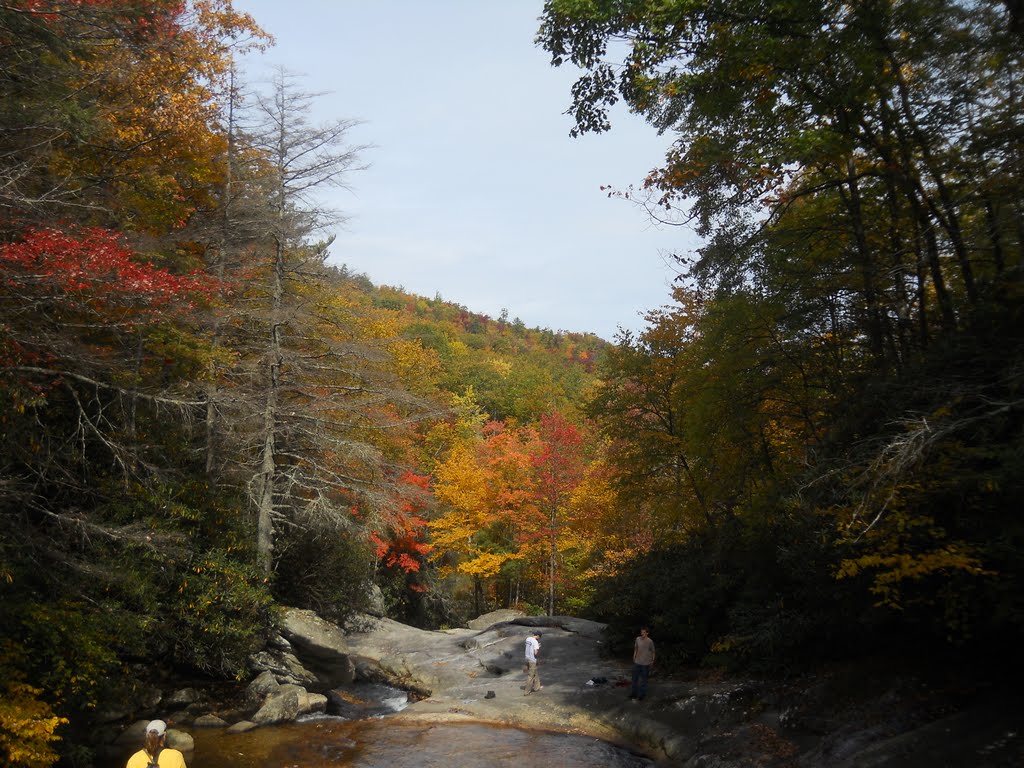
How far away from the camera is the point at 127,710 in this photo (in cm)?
1162

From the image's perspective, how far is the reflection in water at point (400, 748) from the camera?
1099cm

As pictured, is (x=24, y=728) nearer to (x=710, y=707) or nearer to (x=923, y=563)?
(x=710, y=707)

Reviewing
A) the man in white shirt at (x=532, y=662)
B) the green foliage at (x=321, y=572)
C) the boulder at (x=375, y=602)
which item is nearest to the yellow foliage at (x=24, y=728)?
the man in white shirt at (x=532, y=662)

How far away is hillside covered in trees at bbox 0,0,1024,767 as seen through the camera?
7.39 metres

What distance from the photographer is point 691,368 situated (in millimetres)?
19609

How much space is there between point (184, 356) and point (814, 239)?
12945 mm

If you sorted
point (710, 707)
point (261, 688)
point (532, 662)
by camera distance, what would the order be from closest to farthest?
point (710, 707)
point (261, 688)
point (532, 662)

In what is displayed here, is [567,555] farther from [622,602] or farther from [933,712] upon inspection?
[933,712]

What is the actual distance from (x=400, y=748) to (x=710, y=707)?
18.9 ft

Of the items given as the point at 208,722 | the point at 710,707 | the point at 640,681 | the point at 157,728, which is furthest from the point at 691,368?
the point at 157,728

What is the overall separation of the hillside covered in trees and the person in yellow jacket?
3308 mm

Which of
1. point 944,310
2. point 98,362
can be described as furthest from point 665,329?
point 98,362

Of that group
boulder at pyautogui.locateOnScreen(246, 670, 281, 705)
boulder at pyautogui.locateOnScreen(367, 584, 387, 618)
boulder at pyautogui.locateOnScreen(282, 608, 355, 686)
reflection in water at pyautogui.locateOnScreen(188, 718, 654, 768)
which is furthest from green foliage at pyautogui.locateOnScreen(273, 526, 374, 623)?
reflection in water at pyautogui.locateOnScreen(188, 718, 654, 768)

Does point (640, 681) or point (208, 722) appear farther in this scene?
point (640, 681)
